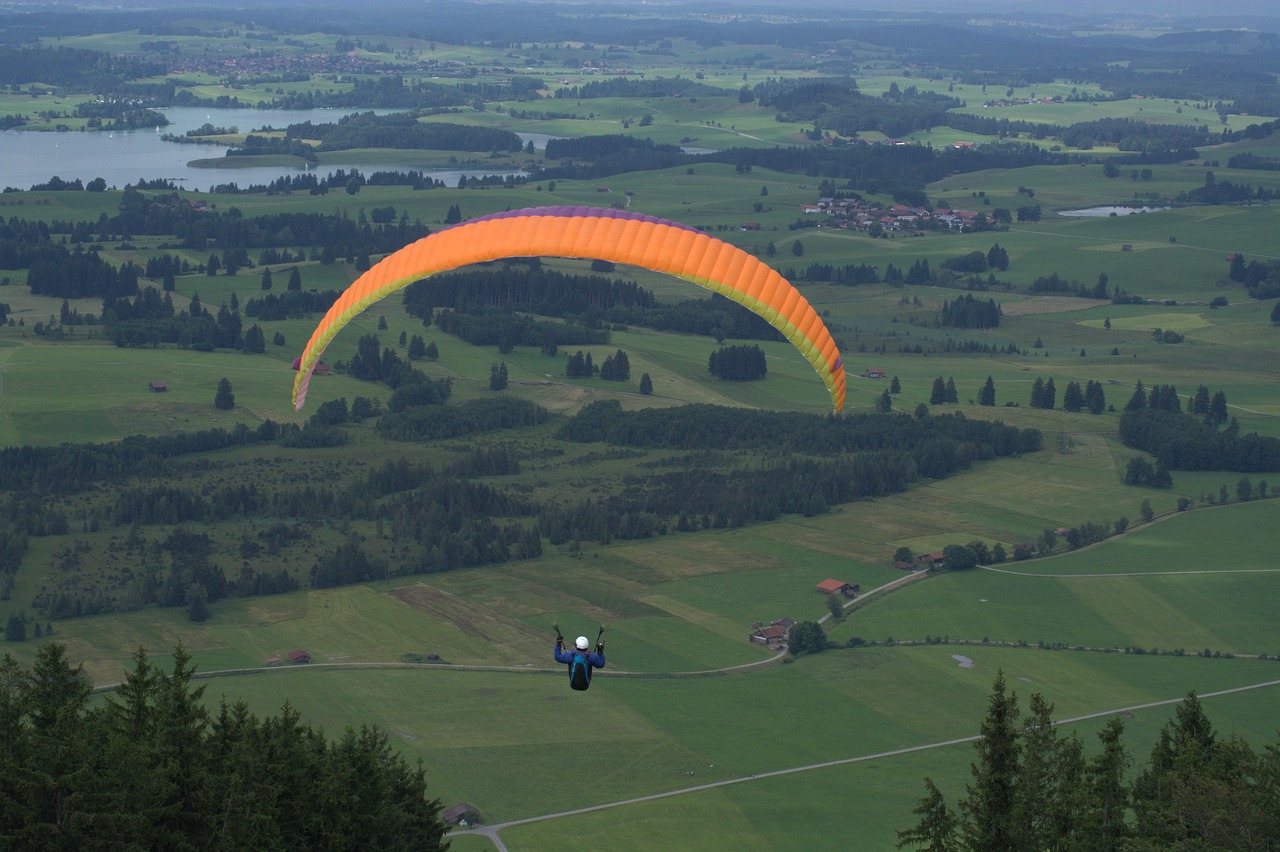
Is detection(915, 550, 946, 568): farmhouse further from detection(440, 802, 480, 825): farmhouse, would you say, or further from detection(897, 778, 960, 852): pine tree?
detection(897, 778, 960, 852): pine tree

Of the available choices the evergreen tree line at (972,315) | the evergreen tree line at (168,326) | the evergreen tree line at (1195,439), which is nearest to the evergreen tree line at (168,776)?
the evergreen tree line at (1195,439)

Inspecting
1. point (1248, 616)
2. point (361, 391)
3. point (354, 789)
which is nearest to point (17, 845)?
point (354, 789)

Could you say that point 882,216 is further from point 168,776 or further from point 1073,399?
point 168,776

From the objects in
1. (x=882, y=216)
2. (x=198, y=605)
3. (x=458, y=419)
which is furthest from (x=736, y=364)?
(x=882, y=216)

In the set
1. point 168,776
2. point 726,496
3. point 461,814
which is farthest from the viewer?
point 726,496

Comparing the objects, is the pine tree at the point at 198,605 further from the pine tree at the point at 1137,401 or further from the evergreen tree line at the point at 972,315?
the evergreen tree line at the point at 972,315

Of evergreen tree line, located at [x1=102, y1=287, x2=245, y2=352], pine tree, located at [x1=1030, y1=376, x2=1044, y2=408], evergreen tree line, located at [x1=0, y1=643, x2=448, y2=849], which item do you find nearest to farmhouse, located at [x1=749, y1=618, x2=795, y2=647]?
evergreen tree line, located at [x1=0, y1=643, x2=448, y2=849]
